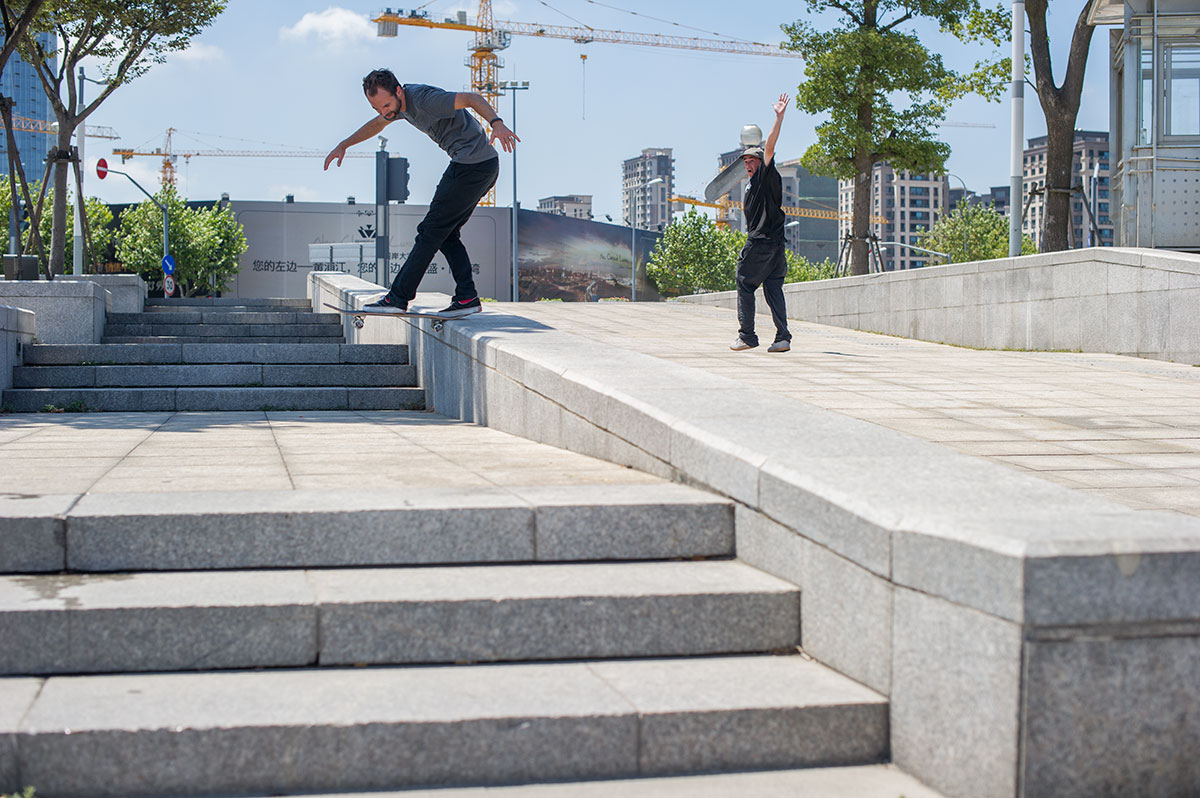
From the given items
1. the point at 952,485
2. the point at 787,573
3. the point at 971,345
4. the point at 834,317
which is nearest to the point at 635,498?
the point at 787,573

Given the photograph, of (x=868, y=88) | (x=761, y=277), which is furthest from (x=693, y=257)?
(x=761, y=277)

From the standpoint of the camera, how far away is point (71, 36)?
2039 centimetres

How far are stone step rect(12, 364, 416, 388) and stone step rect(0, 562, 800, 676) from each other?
5788 mm

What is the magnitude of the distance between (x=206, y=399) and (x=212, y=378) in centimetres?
59

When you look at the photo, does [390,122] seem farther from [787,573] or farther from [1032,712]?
[1032,712]

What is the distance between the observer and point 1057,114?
52.9 ft

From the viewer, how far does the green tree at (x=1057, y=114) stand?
16031 mm

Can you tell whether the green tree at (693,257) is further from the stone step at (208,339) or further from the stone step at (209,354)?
the stone step at (209,354)

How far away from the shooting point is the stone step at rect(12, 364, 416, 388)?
8805 mm

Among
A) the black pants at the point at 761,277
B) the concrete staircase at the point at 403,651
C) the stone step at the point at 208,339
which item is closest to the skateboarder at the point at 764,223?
the black pants at the point at 761,277

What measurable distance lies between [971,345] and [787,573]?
37.2 feet

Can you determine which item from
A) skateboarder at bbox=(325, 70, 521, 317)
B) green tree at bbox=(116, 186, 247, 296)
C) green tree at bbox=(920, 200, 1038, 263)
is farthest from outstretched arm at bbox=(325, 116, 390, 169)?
green tree at bbox=(920, 200, 1038, 263)

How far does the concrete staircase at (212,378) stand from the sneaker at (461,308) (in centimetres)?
101

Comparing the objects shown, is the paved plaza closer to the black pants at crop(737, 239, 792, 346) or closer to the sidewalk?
the sidewalk
